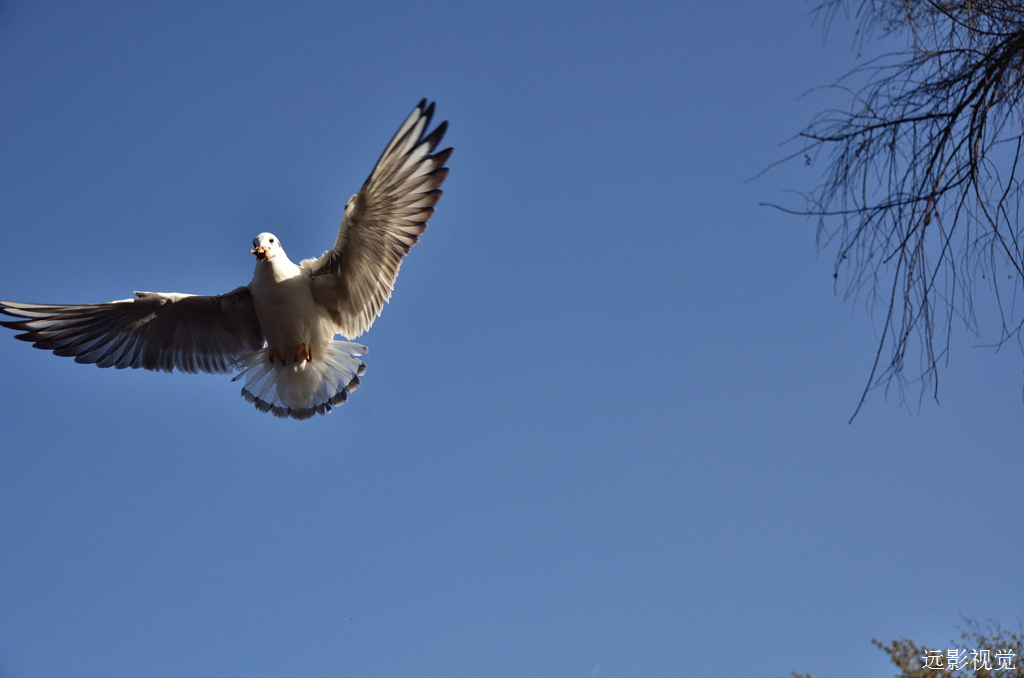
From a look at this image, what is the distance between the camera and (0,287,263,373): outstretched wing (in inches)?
269

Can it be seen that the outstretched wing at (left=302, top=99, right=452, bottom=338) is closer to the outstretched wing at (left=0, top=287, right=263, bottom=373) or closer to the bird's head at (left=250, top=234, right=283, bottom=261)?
the bird's head at (left=250, top=234, right=283, bottom=261)

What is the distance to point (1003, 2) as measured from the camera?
2.58 m

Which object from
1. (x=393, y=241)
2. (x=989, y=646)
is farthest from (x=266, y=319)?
(x=989, y=646)

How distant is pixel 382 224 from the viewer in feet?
20.6

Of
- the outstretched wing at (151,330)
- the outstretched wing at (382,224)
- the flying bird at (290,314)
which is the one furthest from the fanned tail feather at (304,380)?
the outstretched wing at (382,224)

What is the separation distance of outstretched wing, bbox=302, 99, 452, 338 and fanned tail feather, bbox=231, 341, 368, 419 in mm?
441

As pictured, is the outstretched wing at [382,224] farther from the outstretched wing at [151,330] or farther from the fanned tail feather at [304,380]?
the outstretched wing at [151,330]

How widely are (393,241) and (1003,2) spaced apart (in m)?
4.46

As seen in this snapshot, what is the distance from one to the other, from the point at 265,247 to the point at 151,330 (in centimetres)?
163

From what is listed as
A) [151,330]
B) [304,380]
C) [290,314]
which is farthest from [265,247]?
[151,330]

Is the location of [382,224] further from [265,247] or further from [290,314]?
[290,314]

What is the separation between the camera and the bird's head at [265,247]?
6246mm

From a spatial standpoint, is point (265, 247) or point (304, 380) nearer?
point (265, 247)

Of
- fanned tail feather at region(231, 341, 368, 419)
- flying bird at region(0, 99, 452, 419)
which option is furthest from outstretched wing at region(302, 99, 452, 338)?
fanned tail feather at region(231, 341, 368, 419)
